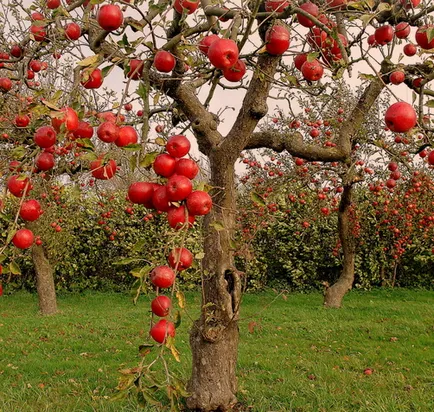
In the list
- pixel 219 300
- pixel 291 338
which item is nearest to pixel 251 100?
pixel 219 300

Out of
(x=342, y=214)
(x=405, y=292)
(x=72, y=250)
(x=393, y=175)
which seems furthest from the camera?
(x=72, y=250)

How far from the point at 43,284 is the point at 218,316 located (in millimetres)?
6873

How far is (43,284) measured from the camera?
9.67 m

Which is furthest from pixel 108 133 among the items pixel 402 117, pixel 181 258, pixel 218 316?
pixel 218 316

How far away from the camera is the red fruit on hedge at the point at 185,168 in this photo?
163 centimetres

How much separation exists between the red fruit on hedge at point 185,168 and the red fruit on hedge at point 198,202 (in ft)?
0.20

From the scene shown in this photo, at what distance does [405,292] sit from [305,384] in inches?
279

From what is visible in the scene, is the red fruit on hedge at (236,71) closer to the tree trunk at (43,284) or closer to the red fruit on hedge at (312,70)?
the red fruit on hedge at (312,70)

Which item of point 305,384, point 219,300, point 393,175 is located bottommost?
point 305,384

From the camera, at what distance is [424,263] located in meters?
11.3

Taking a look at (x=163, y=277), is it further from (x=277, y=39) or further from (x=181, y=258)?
(x=277, y=39)

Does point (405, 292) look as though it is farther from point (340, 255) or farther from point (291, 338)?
point (291, 338)

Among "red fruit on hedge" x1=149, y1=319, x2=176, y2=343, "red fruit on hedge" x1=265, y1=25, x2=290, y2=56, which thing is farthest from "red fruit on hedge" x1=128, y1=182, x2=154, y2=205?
"red fruit on hedge" x1=265, y1=25, x2=290, y2=56

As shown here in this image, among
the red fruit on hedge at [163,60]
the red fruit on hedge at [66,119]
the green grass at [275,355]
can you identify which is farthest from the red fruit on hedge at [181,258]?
the green grass at [275,355]
